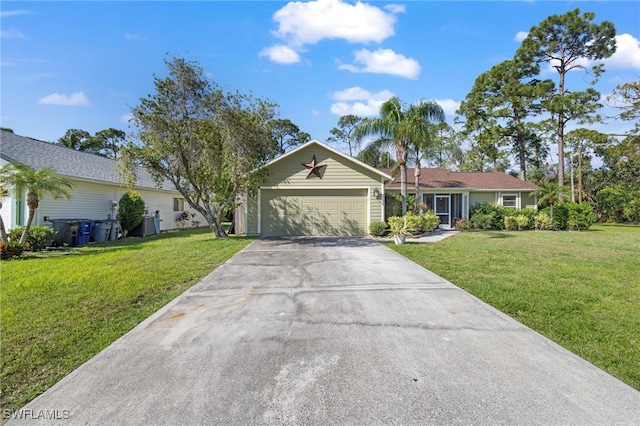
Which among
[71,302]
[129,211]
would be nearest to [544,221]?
[71,302]

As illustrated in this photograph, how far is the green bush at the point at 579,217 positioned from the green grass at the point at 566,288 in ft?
27.3

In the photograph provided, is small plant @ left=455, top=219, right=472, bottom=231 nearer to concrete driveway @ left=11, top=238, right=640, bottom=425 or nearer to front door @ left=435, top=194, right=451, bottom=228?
front door @ left=435, top=194, right=451, bottom=228

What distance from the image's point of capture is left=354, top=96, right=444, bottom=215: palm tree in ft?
44.2

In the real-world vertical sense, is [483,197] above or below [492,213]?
above

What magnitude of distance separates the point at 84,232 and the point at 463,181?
67.5 feet

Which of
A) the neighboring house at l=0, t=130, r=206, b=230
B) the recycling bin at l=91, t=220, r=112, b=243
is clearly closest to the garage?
the recycling bin at l=91, t=220, r=112, b=243

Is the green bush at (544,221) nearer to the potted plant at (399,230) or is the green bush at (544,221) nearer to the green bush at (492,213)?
the green bush at (492,213)

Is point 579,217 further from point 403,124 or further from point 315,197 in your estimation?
point 315,197

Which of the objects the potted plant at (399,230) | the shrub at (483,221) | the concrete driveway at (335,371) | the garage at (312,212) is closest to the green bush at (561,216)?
the shrub at (483,221)

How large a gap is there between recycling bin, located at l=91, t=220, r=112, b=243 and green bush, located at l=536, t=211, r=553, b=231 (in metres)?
21.7

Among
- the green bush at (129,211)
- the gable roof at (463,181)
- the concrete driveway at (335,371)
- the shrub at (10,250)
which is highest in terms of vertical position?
the gable roof at (463,181)

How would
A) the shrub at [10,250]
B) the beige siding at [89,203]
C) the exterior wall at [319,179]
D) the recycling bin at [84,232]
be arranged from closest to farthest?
the shrub at [10,250] → the beige siding at [89,203] → the recycling bin at [84,232] → the exterior wall at [319,179]

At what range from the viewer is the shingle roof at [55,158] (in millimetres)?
11641

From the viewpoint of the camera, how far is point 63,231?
1102 centimetres
